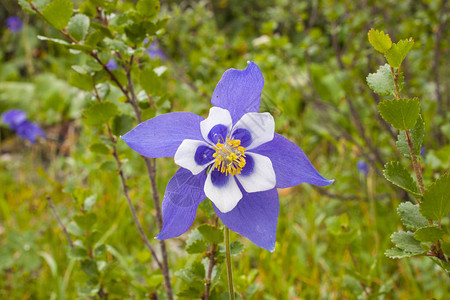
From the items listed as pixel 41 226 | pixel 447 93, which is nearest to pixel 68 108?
pixel 41 226

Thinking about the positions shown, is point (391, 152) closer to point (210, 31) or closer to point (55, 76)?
point (210, 31)

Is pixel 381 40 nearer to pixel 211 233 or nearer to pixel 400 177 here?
pixel 400 177

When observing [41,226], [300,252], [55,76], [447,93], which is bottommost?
[300,252]

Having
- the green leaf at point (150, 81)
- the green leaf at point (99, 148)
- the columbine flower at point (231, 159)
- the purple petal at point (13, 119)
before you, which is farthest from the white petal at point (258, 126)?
the purple petal at point (13, 119)

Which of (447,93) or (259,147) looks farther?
(447,93)

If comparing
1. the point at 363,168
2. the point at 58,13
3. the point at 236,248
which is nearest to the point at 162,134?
the point at 236,248

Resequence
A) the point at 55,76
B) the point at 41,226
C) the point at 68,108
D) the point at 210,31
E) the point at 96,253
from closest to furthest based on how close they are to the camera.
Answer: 1. the point at 96,253
2. the point at 41,226
3. the point at 210,31
4. the point at 68,108
5. the point at 55,76

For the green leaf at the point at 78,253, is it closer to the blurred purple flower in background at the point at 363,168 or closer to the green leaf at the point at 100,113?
the green leaf at the point at 100,113
